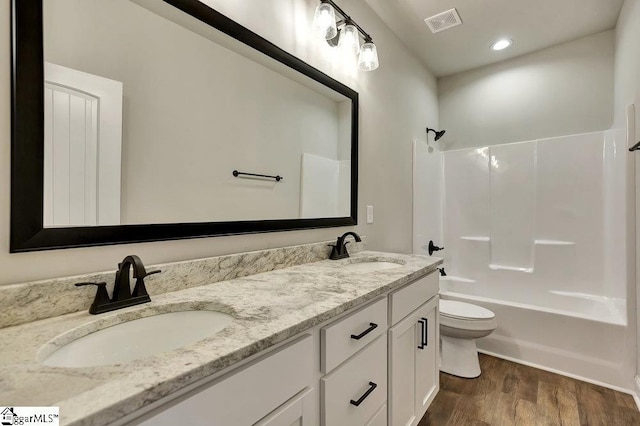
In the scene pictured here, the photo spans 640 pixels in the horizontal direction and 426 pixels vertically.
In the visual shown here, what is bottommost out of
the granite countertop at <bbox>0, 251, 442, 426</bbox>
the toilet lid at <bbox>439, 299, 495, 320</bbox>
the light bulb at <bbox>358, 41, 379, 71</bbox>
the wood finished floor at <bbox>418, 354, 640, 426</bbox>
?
the wood finished floor at <bbox>418, 354, 640, 426</bbox>

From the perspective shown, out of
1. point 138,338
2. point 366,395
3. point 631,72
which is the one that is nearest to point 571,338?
point 631,72

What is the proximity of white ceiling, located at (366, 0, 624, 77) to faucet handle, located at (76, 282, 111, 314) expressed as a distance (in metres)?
2.15

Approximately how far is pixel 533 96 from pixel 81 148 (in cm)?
337

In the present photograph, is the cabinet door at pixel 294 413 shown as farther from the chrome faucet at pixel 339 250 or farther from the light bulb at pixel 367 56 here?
the light bulb at pixel 367 56

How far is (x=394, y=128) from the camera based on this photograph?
2348 mm

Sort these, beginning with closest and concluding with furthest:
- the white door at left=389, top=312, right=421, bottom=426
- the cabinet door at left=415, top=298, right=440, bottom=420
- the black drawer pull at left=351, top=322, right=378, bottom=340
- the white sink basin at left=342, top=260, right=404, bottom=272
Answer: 1. the black drawer pull at left=351, top=322, right=378, bottom=340
2. the white door at left=389, top=312, right=421, bottom=426
3. the cabinet door at left=415, top=298, right=440, bottom=420
4. the white sink basin at left=342, top=260, right=404, bottom=272

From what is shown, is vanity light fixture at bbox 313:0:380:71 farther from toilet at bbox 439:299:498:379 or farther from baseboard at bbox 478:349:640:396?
baseboard at bbox 478:349:640:396

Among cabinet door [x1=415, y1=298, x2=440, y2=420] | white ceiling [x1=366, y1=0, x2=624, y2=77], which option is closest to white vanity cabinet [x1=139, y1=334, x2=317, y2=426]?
cabinet door [x1=415, y1=298, x2=440, y2=420]

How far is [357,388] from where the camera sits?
3.22 feet

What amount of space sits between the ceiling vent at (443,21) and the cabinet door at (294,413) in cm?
248

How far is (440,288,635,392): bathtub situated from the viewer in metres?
1.93

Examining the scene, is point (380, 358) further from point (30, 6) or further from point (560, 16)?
point (560, 16)

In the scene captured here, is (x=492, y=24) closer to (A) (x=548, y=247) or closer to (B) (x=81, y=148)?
(A) (x=548, y=247)

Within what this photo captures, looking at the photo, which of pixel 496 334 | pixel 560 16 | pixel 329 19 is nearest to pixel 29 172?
pixel 329 19
